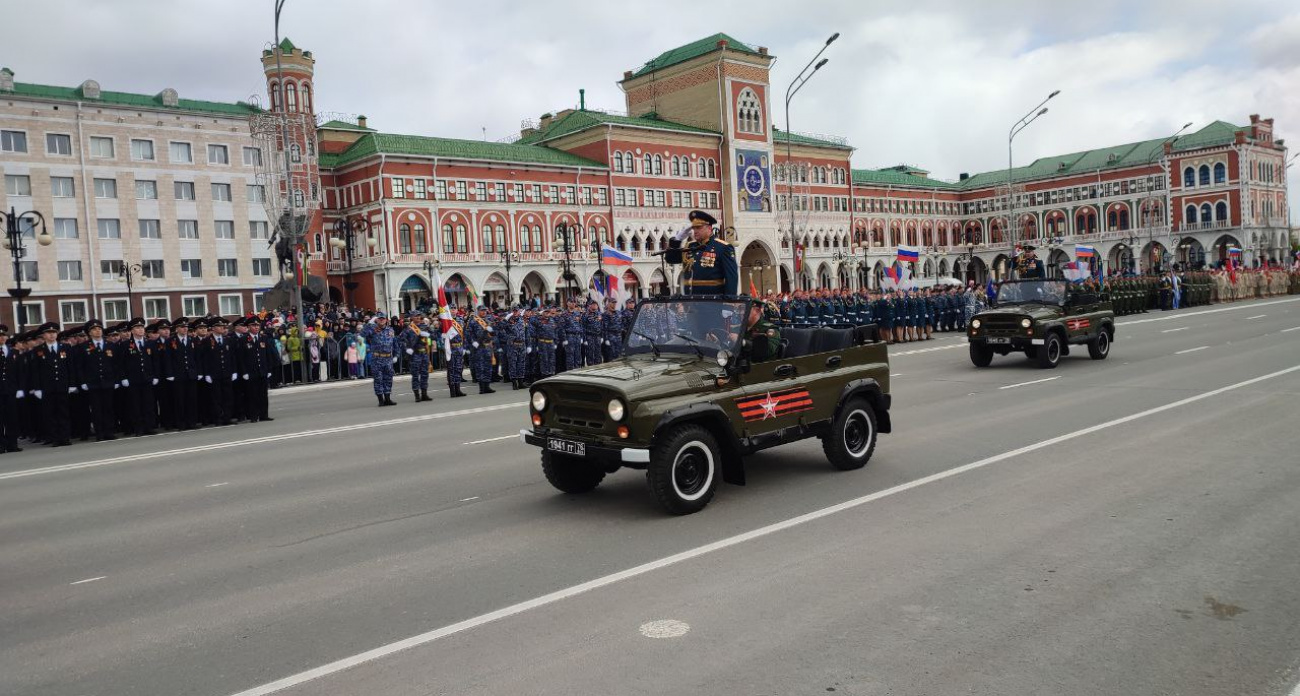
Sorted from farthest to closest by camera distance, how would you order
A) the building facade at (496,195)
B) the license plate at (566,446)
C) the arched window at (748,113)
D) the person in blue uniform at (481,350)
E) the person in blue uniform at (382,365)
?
the arched window at (748,113), the building facade at (496,195), the person in blue uniform at (481,350), the person in blue uniform at (382,365), the license plate at (566,446)

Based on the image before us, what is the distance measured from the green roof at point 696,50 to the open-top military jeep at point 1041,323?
6154 centimetres

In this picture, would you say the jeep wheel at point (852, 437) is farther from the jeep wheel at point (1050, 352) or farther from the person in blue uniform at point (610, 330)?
the person in blue uniform at point (610, 330)

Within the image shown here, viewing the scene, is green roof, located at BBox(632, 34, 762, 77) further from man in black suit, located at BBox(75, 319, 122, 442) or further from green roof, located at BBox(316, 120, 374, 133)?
man in black suit, located at BBox(75, 319, 122, 442)

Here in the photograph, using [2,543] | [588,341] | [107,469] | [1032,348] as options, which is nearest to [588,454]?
[2,543]

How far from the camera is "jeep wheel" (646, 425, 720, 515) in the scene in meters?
7.52

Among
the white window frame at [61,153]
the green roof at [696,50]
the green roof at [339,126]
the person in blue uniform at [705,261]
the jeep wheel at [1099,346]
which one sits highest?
the green roof at [696,50]

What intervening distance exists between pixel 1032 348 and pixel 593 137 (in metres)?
56.2

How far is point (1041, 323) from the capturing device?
18.7 metres

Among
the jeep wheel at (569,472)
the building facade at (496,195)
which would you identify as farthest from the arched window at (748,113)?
the jeep wheel at (569,472)

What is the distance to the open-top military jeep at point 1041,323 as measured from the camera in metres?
18.8

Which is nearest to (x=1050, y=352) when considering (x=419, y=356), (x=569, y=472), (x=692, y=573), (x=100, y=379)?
(x=419, y=356)

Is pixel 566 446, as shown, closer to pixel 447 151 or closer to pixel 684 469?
pixel 684 469

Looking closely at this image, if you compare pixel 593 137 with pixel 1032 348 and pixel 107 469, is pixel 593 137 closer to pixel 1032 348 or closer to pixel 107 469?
pixel 1032 348

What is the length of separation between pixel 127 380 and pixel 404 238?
1706 inches
